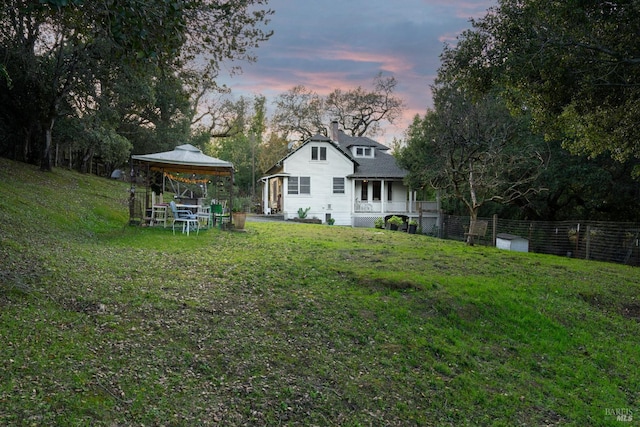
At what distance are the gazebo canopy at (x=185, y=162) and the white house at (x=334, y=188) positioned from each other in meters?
12.9

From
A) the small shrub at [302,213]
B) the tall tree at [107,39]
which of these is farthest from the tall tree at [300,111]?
the tall tree at [107,39]

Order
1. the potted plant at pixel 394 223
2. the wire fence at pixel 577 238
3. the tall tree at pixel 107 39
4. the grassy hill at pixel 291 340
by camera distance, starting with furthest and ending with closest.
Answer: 1. the potted plant at pixel 394 223
2. the wire fence at pixel 577 238
3. the tall tree at pixel 107 39
4. the grassy hill at pixel 291 340

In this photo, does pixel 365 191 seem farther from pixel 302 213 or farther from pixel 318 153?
pixel 302 213

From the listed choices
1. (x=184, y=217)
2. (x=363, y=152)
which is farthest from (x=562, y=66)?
(x=363, y=152)

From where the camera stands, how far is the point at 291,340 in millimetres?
5340

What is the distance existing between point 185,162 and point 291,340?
32.3 ft

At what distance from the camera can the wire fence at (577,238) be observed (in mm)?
15055

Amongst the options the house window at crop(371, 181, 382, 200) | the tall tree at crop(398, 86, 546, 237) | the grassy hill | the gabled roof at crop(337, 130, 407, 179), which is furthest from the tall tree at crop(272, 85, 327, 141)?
the grassy hill

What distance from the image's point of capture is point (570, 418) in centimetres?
471

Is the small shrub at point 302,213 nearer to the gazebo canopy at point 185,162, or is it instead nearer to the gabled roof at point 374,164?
the gabled roof at point 374,164

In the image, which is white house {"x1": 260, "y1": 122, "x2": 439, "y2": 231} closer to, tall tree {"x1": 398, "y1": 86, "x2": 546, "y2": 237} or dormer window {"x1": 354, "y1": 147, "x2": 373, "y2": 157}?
dormer window {"x1": 354, "y1": 147, "x2": 373, "y2": 157}

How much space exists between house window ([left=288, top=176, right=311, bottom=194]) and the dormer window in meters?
5.92

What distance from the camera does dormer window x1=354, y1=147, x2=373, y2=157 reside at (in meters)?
33.4

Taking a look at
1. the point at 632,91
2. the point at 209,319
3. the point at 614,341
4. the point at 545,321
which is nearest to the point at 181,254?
the point at 209,319
